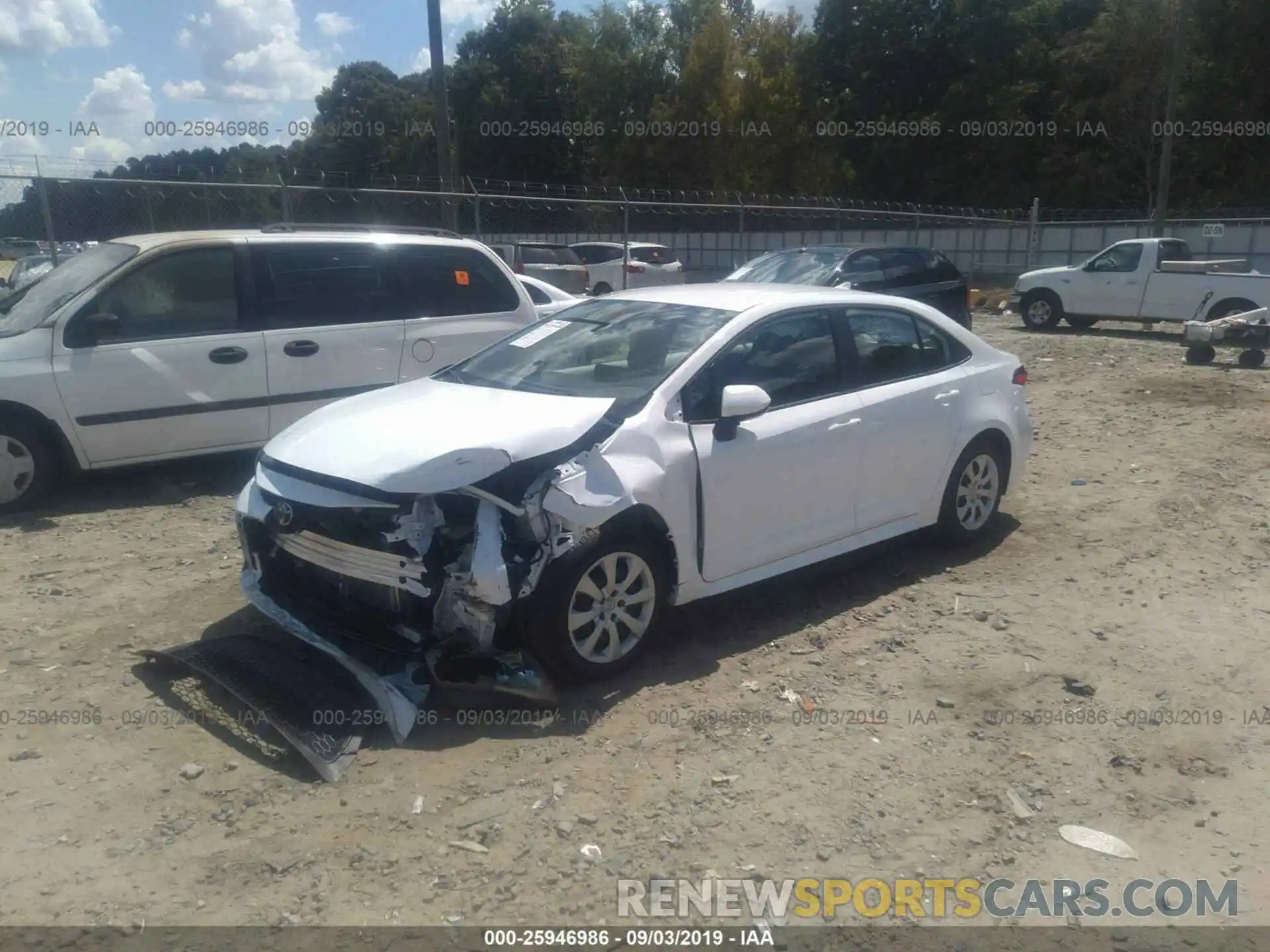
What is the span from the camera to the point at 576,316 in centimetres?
572

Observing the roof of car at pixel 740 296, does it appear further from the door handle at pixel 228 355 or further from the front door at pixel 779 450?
the door handle at pixel 228 355

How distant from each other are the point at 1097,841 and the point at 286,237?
649 cm

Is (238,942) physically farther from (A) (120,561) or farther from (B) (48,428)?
(B) (48,428)

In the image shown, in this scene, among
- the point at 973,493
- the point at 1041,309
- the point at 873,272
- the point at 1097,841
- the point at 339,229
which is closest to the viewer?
the point at 1097,841

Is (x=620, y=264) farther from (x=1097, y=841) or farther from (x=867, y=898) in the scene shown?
(x=867, y=898)

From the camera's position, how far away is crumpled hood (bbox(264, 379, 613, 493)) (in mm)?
4074

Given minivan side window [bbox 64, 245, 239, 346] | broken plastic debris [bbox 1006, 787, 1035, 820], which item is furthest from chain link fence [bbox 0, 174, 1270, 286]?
broken plastic debris [bbox 1006, 787, 1035, 820]

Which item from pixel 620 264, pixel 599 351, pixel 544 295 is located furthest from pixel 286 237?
pixel 620 264

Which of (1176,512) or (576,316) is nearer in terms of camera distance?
(576,316)

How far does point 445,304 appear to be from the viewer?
8.20 metres

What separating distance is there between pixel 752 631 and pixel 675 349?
56.6 inches

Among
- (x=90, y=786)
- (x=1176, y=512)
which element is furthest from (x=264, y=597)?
(x=1176, y=512)

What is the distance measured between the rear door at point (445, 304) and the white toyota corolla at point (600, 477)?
2505mm

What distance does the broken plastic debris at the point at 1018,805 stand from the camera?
367 cm
